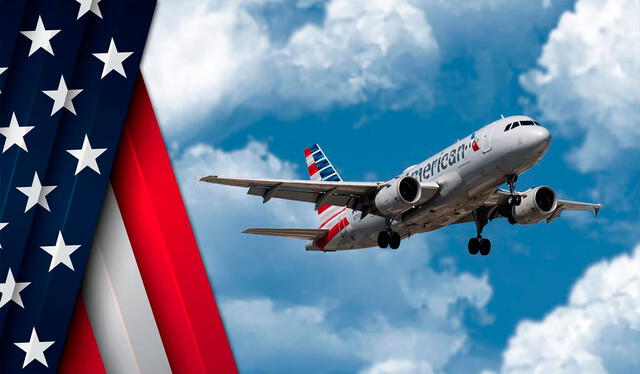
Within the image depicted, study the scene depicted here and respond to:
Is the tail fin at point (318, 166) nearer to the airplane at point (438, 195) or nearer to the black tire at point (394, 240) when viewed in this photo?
the airplane at point (438, 195)

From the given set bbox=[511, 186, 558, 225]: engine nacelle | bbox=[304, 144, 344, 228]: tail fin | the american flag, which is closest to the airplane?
bbox=[511, 186, 558, 225]: engine nacelle

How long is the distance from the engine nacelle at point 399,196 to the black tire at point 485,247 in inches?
252

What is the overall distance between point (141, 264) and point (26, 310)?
5.49 ft

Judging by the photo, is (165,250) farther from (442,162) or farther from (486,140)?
(442,162)

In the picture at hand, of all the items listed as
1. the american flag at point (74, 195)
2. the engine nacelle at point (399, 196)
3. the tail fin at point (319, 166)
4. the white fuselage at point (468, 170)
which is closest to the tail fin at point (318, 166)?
the tail fin at point (319, 166)

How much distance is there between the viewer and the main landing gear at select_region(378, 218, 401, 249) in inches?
1410

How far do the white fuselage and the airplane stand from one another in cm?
4

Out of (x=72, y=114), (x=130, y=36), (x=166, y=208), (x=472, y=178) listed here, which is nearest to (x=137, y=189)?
(x=166, y=208)

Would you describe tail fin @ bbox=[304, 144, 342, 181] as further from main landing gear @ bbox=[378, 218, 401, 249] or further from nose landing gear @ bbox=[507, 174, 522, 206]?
nose landing gear @ bbox=[507, 174, 522, 206]

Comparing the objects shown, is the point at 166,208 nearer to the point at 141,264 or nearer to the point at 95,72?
the point at 141,264

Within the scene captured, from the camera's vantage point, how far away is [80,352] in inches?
426

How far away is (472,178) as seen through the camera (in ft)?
104

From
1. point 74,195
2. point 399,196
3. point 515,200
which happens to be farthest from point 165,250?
point 515,200

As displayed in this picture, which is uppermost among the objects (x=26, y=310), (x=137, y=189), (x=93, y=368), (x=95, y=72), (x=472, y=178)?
(x=472, y=178)
